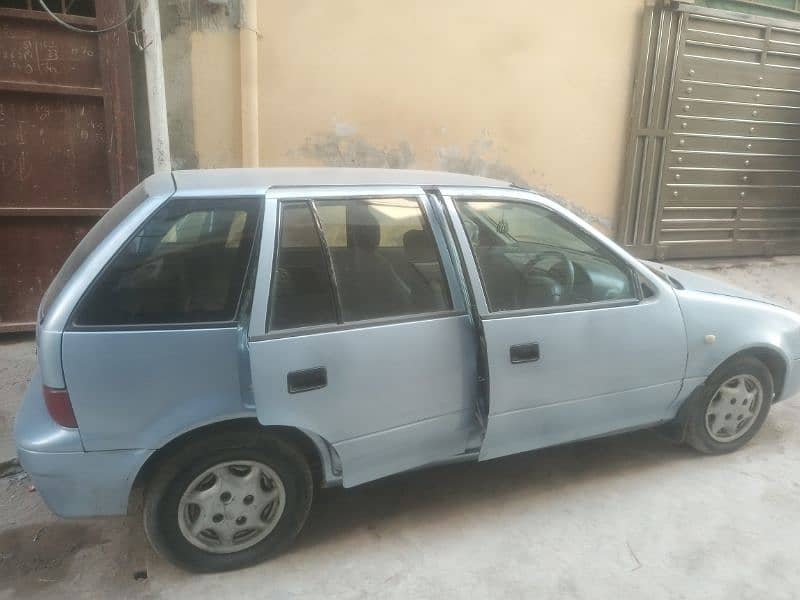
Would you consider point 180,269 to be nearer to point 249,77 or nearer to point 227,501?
point 227,501

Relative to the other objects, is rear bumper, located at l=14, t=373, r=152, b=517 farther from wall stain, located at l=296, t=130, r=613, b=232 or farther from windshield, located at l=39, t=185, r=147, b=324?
wall stain, located at l=296, t=130, r=613, b=232

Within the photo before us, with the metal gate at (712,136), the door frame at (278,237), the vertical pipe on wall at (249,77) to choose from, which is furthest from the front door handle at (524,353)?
the metal gate at (712,136)

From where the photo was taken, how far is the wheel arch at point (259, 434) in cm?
241

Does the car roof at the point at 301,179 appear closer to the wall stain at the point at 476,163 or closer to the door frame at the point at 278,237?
the door frame at the point at 278,237

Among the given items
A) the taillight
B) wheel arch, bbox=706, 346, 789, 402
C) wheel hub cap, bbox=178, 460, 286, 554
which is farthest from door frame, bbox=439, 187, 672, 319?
the taillight

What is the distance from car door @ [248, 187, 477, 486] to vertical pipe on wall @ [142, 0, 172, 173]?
2.87 m

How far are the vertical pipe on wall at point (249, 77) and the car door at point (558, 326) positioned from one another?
2920 millimetres

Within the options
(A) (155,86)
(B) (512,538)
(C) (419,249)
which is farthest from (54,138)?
(B) (512,538)

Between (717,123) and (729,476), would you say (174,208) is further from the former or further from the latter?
(717,123)

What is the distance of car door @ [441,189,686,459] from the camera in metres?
2.83

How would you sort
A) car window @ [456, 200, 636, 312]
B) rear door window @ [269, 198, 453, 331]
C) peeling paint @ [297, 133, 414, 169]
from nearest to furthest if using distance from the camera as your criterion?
rear door window @ [269, 198, 453, 331] → car window @ [456, 200, 636, 312] → peeling paint @ [297, 133, 414, 169]

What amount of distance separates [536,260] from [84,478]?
87.5 inches

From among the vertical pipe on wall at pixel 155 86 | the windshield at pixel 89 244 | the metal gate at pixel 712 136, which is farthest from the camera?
the metal gate at pixel 712 136

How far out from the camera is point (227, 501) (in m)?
2.53
